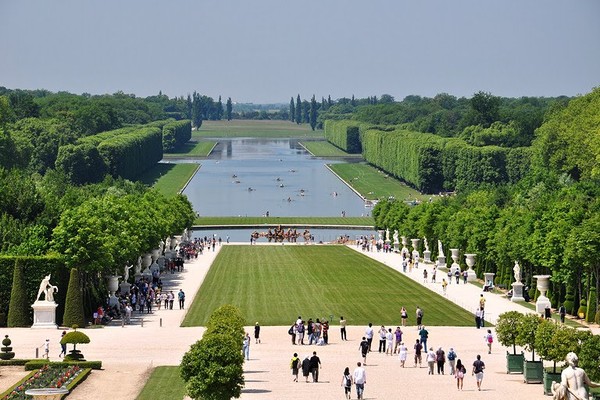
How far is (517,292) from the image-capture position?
7519cm

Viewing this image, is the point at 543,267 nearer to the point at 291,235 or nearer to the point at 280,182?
the point at 291,235

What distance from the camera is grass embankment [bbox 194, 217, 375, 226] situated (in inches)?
5276

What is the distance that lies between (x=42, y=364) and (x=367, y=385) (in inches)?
458

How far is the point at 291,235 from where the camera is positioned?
4843 inches

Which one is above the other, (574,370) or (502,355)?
(574,370)

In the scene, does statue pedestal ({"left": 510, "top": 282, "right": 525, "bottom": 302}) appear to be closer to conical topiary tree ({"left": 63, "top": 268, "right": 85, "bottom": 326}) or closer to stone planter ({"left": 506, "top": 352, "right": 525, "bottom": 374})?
conical topiary tree ({"left": 63, "top": 268, "right": 85, "bottom": 326})

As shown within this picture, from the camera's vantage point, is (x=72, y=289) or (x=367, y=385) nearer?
(x=367, y=385)

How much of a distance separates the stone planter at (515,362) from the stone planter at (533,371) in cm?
147

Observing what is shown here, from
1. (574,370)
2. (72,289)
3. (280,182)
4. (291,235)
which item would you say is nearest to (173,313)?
(72,289)

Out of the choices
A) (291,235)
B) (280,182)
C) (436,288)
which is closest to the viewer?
(436,288)

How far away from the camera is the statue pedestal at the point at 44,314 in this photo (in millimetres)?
62156

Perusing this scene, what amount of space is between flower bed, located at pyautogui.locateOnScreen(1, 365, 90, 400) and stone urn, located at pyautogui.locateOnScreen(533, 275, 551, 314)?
28172 millimetres

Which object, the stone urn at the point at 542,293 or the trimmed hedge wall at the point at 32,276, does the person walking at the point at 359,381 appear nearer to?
the trimmed hedge wall at the point at 32,276

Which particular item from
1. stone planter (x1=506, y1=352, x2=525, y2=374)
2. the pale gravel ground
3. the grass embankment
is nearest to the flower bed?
the pale gravel ground
